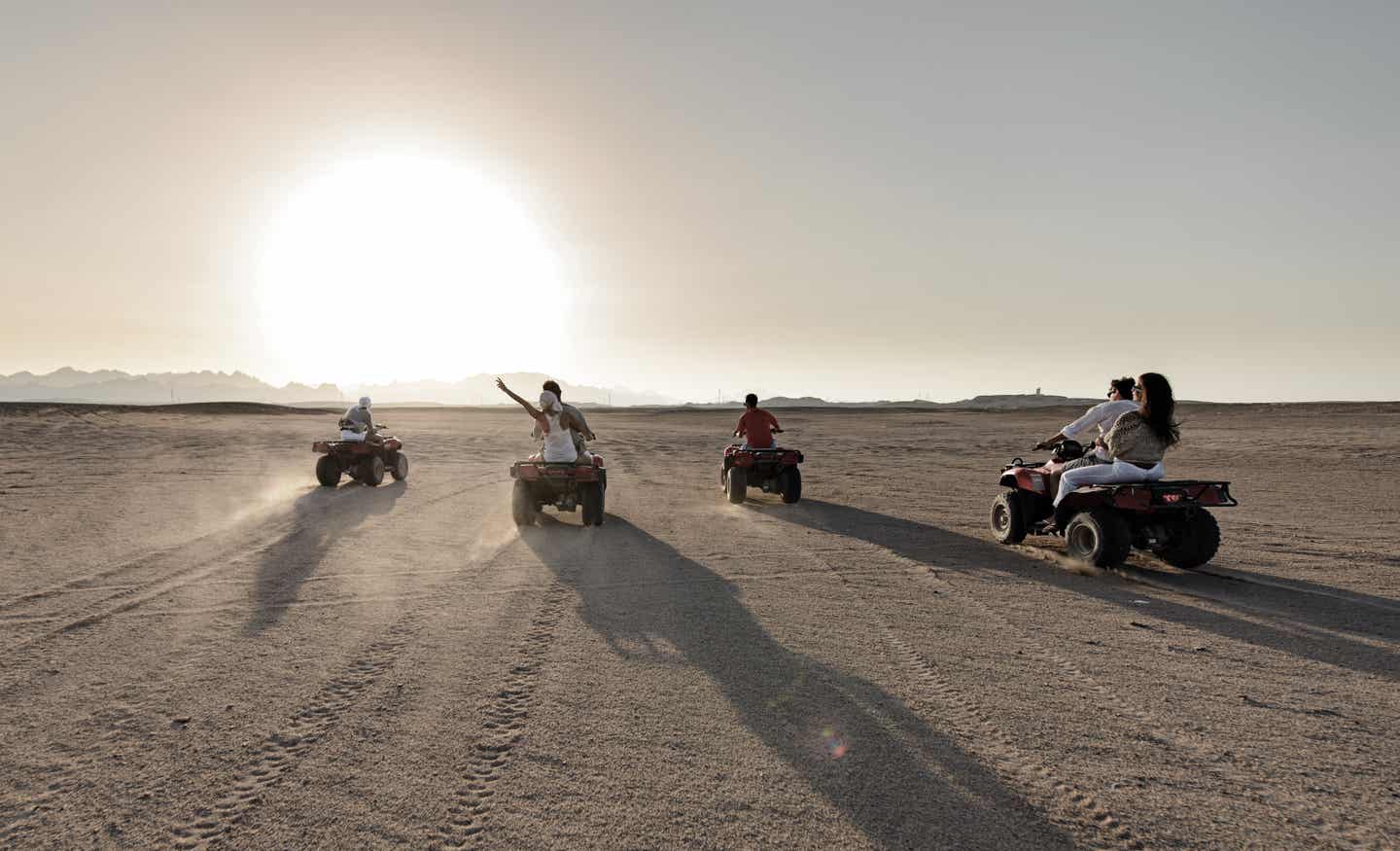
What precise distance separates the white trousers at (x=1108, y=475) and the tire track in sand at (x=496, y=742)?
5.52 m

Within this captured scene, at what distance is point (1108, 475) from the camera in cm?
770

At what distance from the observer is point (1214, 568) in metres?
7.95

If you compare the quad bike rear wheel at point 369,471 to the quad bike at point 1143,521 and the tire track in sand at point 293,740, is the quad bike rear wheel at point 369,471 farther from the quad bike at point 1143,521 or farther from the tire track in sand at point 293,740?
the quad bike at point 1143,521

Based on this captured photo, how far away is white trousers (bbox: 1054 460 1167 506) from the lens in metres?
7.58

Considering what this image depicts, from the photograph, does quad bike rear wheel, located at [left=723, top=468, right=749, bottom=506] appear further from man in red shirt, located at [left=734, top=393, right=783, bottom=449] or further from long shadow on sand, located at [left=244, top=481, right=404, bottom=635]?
long shadow on sand, located at [left=244, top=481, right=404, bottom=635]

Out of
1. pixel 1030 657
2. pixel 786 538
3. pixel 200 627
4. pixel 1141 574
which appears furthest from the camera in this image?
pixel 786 538

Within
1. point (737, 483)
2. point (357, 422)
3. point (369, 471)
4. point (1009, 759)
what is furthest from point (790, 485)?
point (1009, 759)

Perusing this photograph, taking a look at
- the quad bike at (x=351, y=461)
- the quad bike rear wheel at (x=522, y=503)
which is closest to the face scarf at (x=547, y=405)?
the quad bike rear wheel at (x=522, y=503)

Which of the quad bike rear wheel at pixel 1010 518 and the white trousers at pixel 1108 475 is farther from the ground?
the white trousers at pixel 1108 475

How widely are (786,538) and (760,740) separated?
19.5ft

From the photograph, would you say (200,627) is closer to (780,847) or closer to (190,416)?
(780,847)

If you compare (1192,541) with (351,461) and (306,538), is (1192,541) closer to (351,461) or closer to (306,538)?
(306,538)

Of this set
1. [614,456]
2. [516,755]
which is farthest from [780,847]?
[614,456]

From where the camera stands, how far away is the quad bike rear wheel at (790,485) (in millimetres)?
13141
